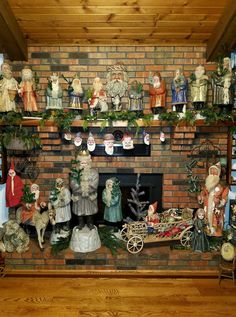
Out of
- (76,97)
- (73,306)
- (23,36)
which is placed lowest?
(73,306)

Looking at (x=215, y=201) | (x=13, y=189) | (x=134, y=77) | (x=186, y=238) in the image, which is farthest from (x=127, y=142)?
(x=13, y=189)

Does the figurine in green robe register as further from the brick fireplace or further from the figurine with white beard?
the figurine with white beard

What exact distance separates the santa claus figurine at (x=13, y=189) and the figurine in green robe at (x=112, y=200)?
100 centimetres

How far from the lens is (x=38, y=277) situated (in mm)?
3105

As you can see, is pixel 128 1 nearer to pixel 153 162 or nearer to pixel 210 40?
pixel 210 40

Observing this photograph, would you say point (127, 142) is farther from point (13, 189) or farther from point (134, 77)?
point (13, 189)

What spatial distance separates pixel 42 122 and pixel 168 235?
Answer: 76.2 inches

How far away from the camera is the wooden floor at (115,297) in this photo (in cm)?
255

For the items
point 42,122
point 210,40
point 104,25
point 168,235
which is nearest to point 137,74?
point 104,25

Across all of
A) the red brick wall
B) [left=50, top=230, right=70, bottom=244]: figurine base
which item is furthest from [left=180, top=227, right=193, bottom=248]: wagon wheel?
[left=50, top=230, right=70, bottom=244]: figurine base

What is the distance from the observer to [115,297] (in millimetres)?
2750

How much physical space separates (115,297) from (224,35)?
9.45 ft

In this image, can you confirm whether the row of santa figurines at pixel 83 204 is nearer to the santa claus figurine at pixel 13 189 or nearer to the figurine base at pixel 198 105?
the santa claus figurine at pixel 13 189

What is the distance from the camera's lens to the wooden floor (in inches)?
100
